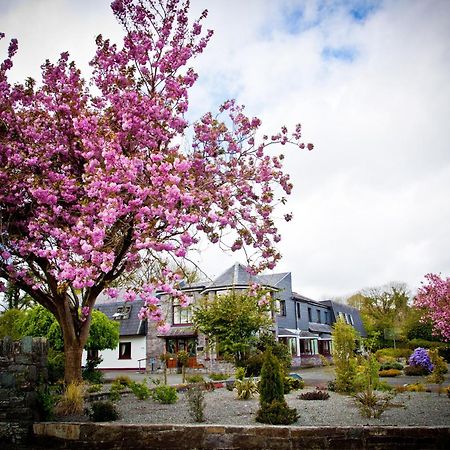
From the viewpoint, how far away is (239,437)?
716 centimetres

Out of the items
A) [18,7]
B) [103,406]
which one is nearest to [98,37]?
[18,7]

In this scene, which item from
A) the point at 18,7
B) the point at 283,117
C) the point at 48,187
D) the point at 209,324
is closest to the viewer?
the point at 48,187

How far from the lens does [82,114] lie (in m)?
8.71

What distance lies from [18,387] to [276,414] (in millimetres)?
5080

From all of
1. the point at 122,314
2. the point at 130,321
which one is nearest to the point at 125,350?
the point at 130,321

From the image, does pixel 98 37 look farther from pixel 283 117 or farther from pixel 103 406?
pixel 103 406

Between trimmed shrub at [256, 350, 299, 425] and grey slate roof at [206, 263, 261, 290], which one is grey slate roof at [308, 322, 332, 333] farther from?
trimmed shrub at [256, 350, 299, 425]

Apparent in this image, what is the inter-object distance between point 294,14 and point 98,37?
4.85 m

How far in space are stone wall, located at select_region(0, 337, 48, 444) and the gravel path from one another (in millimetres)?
1801

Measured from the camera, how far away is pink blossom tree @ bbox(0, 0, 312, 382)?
8.06m

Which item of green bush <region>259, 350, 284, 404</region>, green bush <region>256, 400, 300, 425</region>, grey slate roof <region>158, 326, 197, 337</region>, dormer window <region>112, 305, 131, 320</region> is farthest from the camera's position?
dormer window <region>112, 305, 131, 320</region>

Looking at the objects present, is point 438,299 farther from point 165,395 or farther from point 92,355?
point 92,355

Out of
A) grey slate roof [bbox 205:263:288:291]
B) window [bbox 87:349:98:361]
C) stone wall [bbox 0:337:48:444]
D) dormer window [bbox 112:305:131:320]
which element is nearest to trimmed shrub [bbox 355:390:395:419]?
stone wall [bbox 0:337:48:444]

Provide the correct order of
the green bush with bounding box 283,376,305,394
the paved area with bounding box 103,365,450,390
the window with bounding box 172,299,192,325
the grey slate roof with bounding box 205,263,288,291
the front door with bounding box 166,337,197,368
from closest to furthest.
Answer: the green bush with bounding box 283,376,305,394
the paved area with bounding box 103,365,450,390
the grey slate roof with bounding box 205,263,288,291
the front door with bounding box 166,337,197,368
the window with bounding box 172,299,192,325
